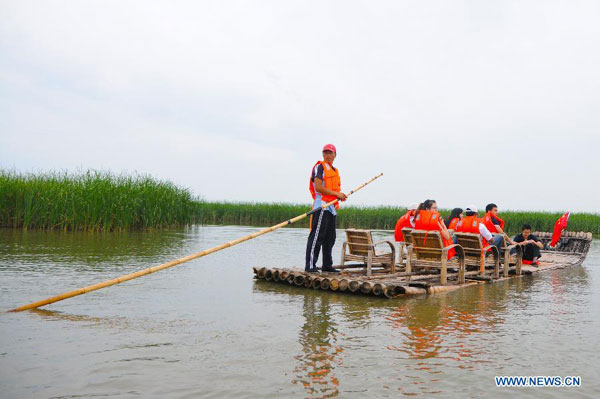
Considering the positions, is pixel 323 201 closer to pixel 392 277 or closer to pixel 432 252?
pixel 392 277

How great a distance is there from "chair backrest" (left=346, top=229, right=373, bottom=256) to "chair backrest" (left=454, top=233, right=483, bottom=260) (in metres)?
1.71

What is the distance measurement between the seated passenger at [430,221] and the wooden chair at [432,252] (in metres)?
0.18

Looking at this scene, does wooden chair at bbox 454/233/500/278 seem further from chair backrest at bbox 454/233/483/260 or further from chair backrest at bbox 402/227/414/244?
chair backrest at bbox 402/227/414/244

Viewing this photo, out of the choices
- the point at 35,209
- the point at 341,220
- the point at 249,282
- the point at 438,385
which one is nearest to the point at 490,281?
the point at 249,282

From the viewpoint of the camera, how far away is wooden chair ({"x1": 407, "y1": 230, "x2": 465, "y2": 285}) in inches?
389

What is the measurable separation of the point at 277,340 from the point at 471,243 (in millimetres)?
6483

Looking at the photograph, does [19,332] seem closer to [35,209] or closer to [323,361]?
[323,361]

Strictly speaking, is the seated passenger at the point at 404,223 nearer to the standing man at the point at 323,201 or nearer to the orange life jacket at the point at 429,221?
the orange life jacket at the point at 429,221

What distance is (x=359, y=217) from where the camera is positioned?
113 feet

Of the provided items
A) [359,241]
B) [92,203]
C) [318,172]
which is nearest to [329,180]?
[318,172]

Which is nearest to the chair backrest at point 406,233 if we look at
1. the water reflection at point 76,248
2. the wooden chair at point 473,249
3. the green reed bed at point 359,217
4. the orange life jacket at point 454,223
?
the wooden chair at point 473,249

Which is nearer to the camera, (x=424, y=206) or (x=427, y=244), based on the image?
(x=427, y=244)

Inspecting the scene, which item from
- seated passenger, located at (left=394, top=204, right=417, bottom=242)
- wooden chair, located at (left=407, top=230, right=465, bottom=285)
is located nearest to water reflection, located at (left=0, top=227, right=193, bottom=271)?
seated passenger, located at (left=394, top=204, right=417, bottom=242)

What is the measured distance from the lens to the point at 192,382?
441 centimetres
